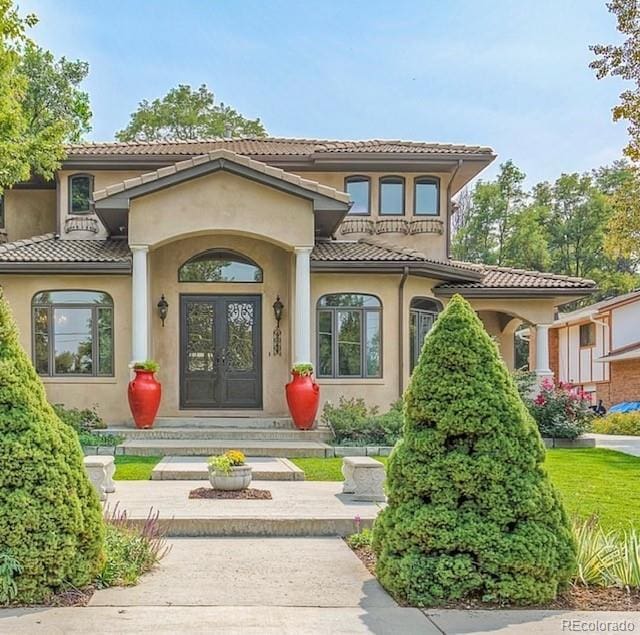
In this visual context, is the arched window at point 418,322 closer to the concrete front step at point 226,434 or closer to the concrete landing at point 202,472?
the concrete front step at point 226,434

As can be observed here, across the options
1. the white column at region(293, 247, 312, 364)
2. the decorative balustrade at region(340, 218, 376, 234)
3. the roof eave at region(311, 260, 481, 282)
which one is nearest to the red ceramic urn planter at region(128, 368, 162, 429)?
the white column at region(293, 247, 312, 364)

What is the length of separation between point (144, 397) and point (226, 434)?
1.86m

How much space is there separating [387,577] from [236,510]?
9.98ft

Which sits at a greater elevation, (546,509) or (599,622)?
(546,509)

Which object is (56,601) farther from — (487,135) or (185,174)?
(487,135)

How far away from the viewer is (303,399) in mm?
15711

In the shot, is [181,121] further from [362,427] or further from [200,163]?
[362,427]

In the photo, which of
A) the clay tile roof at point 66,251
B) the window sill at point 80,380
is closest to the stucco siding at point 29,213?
the clay tile roof at point 66,251

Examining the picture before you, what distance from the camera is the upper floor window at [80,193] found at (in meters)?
19.4

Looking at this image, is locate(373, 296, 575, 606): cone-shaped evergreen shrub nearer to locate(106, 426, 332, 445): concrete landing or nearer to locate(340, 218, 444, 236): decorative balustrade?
locate(106, 426, 332, 445): concrete landing

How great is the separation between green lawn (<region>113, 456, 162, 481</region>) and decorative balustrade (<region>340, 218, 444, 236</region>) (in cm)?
840

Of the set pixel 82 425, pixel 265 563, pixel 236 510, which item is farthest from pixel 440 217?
pixel 265 563

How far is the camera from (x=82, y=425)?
15.5 meters
